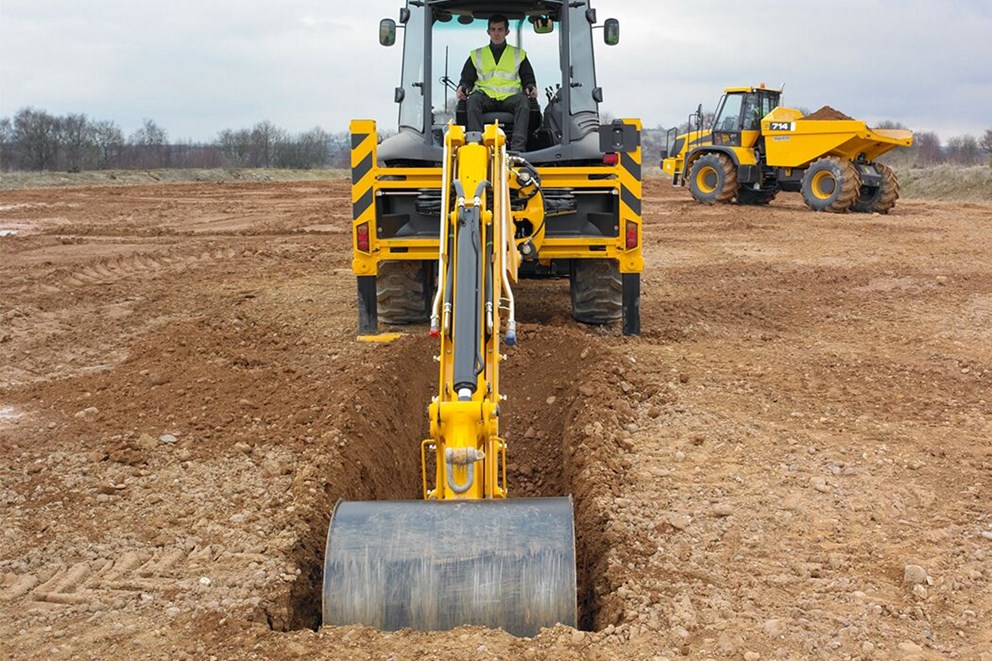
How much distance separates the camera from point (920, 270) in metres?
12.3

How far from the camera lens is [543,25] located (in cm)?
822

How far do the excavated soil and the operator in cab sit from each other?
1663 mm

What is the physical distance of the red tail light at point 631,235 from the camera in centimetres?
764

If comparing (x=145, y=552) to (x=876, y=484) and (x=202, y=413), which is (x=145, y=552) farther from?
(x=876, y=484)

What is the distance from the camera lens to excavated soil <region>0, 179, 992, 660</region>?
3533 mm

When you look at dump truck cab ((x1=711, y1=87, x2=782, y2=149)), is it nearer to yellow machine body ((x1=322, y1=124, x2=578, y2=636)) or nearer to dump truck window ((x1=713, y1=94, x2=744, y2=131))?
dump truck window ((x1=713, y1=94, x2=744, y2=131))

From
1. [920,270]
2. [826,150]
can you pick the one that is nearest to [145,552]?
[920,270]

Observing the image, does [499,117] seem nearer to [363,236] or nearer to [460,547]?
[363,236]

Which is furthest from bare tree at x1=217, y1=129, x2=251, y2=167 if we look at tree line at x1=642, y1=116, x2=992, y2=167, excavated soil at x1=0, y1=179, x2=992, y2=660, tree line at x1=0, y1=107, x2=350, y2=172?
excavated soil at x1=0, y1=179, x2=992, y2=660

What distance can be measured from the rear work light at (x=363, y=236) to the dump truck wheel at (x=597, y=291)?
5.87 feet

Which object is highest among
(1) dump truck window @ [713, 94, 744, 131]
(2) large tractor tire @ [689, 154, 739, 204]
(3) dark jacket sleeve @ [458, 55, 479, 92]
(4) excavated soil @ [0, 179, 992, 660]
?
(1) dump truck window @ [713, 94, 744, 131]

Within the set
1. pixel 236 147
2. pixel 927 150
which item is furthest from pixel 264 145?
pixel 927 150

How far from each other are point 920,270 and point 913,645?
9.97m

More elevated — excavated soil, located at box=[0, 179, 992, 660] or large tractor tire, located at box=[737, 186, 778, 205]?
large tractor tire, located at box=[737, 186, 778, 205]
